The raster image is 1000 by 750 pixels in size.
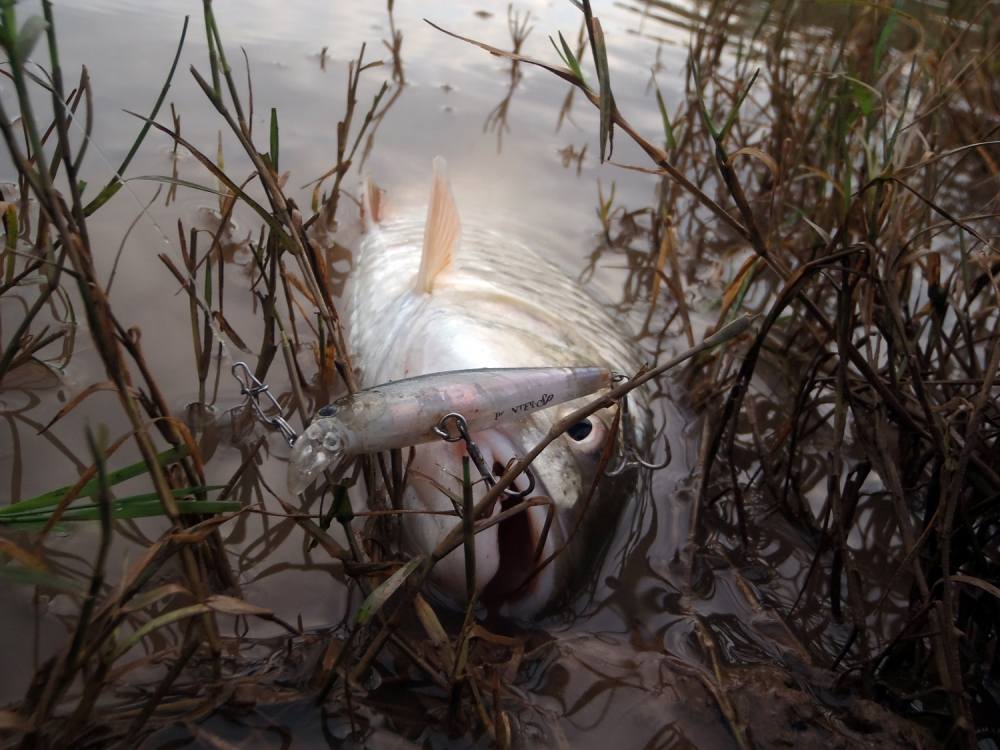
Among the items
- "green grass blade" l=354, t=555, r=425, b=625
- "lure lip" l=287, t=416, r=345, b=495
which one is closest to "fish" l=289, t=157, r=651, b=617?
"lure lip" l=287, t=416, r=345, b=495


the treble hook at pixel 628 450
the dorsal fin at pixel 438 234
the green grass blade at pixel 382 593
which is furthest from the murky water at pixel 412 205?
the dorsal fin at pixel 438 234

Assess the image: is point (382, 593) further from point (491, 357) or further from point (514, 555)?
point (491, 357)

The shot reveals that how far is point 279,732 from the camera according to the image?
4.47 feet

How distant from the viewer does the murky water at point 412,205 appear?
1631 millimetres

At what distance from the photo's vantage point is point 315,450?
1316 mm

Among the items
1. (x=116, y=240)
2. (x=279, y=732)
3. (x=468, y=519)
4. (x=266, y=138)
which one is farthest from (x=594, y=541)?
(x=266, y=138)

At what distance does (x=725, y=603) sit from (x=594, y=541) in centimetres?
42

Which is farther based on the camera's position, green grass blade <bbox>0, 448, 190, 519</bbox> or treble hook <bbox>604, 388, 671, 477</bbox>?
treble hook <bbox>604, 388, 671, 477</bbox>

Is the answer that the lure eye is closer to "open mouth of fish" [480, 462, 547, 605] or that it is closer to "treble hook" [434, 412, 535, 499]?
"open mouth of fish" [480, 462, 547, 605]

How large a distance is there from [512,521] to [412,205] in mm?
2582

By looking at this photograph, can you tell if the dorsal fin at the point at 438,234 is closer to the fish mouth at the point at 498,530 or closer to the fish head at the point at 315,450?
the fish mouth at the point at 498,530

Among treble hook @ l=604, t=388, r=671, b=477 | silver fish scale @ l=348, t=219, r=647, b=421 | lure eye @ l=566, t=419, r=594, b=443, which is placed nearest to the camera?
lure eye @ l=566, t=419, r=594, b=443

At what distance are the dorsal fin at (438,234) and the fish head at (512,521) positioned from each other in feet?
3.33

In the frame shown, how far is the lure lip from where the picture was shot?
4.25 ft
